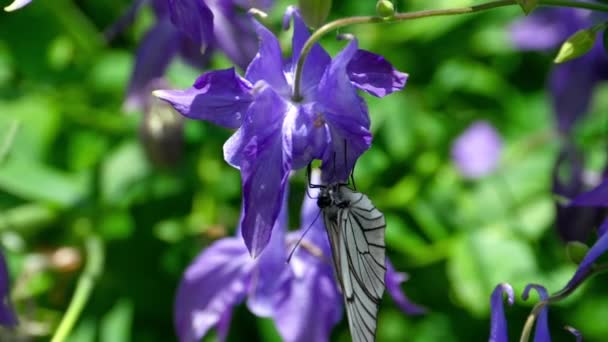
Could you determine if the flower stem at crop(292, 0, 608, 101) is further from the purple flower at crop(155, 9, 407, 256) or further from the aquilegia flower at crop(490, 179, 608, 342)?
the aquilegia flower at crop(490, 179, 608, 342)

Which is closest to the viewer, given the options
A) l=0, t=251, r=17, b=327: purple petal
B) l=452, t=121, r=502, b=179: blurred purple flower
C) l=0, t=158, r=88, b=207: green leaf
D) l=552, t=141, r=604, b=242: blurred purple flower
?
l=0, t=251, r=17, b=327: purple petal

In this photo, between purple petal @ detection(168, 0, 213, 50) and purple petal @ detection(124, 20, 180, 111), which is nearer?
purple petal @ detection(168, 0, 213, 50)

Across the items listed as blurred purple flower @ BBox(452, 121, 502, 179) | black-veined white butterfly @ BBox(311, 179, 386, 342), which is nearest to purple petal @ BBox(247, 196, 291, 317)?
black-veined white butterfly @ BBox(311, 179, 386, 342)

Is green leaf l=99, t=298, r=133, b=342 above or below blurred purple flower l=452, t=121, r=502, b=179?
below

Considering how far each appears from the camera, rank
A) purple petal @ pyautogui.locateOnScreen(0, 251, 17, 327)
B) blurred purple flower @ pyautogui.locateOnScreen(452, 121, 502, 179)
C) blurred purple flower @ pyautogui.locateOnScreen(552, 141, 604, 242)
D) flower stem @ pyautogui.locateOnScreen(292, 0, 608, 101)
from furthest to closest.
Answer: blurred purple flower @ pyautogui.locateOnScreen(452, 121, 502, 179) < blurred purple flower @ pyautogui.locateOnScreen(552, 141, 604, 242) < purple petal @ pyautogui.locateOnScreen(0, 251, 17, 327) < flower stem @ pyautogui.locateOnScreen(292, 0, 608, 101)

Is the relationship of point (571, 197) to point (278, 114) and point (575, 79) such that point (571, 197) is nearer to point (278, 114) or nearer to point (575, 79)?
point (575, 79)

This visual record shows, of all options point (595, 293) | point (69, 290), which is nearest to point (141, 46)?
point (69, 290)

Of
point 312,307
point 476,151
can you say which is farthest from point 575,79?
point 312,307
